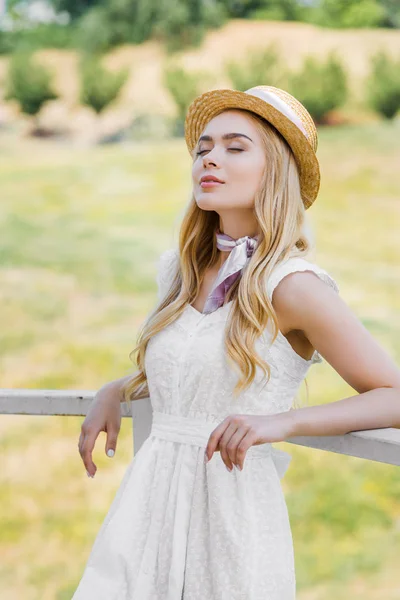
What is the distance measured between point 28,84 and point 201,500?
9777 millimetres

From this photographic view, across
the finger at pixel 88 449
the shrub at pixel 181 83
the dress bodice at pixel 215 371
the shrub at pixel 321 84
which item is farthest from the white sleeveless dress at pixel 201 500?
the shrub at pixel 321 84

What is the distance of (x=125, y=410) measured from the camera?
5.30 feet

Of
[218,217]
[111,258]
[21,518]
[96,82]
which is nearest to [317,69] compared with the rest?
[96,82]

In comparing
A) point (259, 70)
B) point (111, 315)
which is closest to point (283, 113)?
point (111, 315)

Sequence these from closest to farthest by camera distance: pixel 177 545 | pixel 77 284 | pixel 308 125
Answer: pixel 177 545 → pixel 308 125 → pixel 77 284

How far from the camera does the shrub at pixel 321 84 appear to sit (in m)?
10.4

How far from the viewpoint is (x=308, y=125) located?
148 cm

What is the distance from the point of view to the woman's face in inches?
56.4

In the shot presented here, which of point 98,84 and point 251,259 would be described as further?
point 98,84

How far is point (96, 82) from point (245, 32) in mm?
1842

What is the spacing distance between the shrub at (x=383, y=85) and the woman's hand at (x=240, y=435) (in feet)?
32.1

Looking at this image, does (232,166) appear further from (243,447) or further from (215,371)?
(243,447)

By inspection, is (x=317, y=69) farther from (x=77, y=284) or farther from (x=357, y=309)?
(x=77, y=284)

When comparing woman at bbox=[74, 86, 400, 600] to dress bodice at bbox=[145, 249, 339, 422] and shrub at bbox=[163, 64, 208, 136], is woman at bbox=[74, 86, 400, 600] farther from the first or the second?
shrub at bbox=[163, 64, 208, 136]
